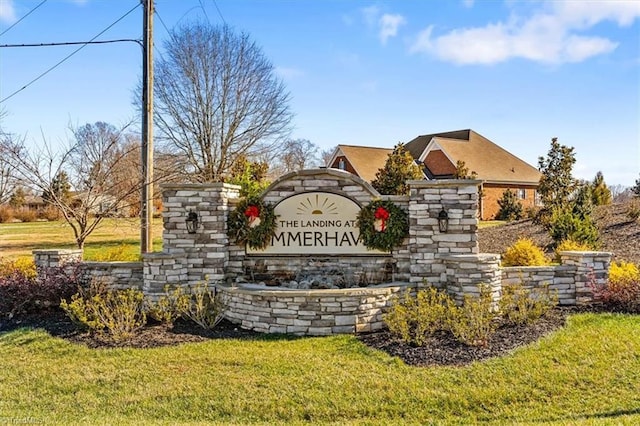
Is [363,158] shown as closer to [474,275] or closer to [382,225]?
[382,225]

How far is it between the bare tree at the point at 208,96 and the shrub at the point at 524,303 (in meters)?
13.1

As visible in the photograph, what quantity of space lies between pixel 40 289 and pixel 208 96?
12145mm

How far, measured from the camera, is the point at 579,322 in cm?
659

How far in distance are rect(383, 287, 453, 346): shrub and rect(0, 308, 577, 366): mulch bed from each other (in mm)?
108

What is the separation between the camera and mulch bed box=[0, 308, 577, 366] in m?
5.54

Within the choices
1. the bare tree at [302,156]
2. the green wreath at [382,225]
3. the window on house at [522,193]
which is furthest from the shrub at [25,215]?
the window on house at [522,193]

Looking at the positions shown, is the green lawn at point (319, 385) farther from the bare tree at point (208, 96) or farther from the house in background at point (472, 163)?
the house in background at point (472, 163)

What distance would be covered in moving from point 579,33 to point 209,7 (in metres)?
9.70

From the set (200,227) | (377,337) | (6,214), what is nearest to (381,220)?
(377,337)

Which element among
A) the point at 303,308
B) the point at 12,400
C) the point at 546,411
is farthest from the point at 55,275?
the point at 546,411

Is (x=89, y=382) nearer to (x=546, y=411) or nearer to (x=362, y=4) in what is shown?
(x=546, y=411)

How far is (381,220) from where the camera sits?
7.63m

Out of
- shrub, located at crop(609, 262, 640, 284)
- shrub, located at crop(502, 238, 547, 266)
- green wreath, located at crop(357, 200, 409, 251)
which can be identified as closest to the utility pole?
green wreath, located at crop(357, 200, 409, 251)

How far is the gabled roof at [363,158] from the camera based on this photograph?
28.5m
